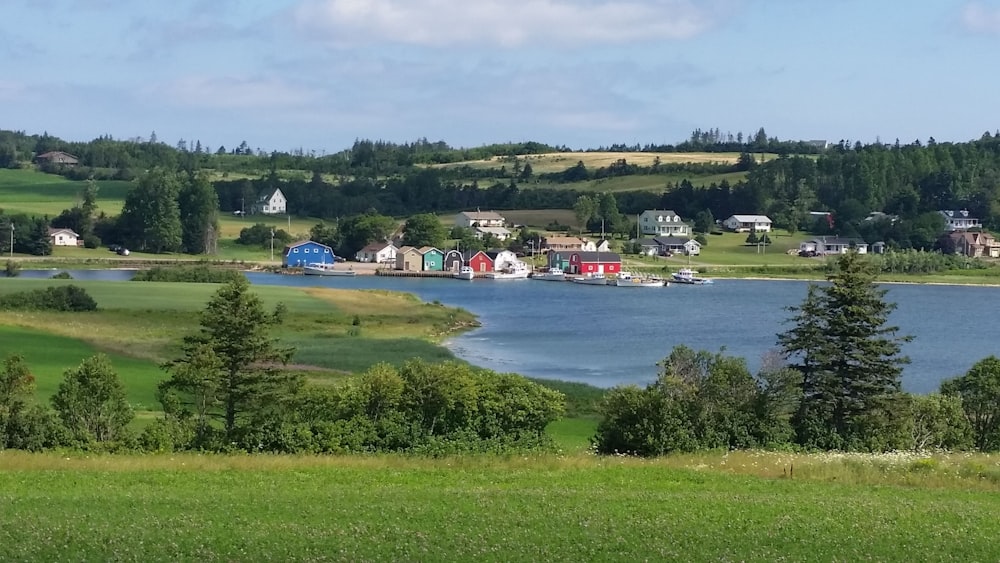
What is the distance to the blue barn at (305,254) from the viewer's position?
3632 inches

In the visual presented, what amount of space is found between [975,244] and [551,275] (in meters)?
36.0

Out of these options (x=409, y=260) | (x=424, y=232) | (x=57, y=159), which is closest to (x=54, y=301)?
(x=409, y=260)

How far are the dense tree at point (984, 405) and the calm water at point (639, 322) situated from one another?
10158mm

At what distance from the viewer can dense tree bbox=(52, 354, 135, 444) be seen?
17.4 m

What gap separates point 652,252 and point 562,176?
3864 cm

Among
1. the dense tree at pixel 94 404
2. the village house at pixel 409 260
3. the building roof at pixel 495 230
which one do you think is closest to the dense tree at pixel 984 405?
the dense tree at pixel 94 404

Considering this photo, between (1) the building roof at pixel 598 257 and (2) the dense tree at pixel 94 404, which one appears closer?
(2) the dense tree at pixel 94 404

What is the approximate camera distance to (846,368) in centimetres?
2058

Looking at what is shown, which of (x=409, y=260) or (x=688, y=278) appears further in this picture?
(x=409, y=260)

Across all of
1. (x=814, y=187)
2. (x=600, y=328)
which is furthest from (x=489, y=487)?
(x=814, y=187)

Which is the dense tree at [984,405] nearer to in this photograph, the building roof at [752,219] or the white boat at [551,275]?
the white boat at [551,275]

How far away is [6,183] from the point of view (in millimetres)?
127438

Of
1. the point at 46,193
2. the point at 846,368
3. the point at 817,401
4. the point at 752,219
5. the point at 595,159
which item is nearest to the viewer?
the point at 817,401

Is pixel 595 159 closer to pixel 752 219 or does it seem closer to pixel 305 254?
pixel 752 219
